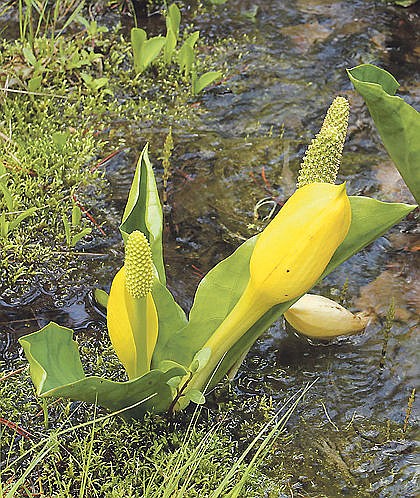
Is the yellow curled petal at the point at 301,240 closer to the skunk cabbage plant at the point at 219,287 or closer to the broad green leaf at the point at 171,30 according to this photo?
the skunk cabbage plant at the point at 219,287

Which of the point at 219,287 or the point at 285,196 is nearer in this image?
the point at 219,287

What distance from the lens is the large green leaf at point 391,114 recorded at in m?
1.99

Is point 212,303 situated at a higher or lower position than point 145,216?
lower

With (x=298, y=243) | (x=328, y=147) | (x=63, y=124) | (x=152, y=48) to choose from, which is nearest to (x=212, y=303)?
(x=298, y=243)

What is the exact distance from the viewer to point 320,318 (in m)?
2.25

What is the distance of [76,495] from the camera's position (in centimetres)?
188

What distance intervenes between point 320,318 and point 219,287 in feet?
1.58

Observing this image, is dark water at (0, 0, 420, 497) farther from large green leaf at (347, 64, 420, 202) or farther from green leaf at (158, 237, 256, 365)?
large green leaf at (347, 64, 420, 202)

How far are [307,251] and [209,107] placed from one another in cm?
192

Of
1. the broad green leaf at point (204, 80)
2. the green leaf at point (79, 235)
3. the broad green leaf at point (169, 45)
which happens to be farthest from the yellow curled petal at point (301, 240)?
the broad green leaf at point (169, 45)

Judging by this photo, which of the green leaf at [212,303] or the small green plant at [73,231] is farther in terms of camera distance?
the small green plant at [73,231]

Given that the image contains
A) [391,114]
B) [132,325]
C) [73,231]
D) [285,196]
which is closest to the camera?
[132,325]

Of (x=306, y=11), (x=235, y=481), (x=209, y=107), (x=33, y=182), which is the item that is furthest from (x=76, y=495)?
(x=306, y=11)

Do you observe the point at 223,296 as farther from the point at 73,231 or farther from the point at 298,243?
the point at 73,231
